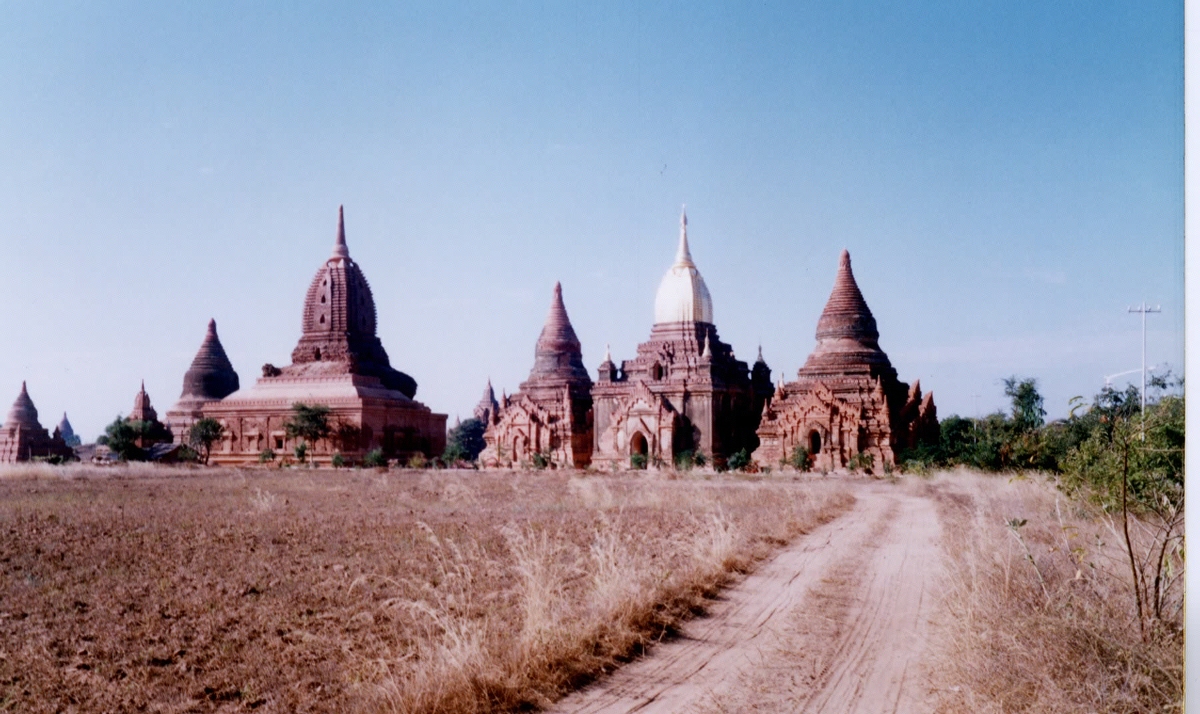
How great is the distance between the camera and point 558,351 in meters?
50.8

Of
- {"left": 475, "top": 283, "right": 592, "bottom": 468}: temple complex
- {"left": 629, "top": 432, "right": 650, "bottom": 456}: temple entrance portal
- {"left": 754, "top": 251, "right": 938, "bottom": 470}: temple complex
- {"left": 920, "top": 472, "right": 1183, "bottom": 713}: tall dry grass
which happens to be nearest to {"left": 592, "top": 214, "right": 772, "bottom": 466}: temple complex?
{"left": 629, "top": 432, "right": 650, "bottom": 456}: temple entrance portal

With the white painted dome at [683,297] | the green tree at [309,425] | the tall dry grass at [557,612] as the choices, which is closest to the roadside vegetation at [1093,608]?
the tall dry grass at [557,612]

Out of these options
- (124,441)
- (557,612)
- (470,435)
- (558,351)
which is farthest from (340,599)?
(470,435)

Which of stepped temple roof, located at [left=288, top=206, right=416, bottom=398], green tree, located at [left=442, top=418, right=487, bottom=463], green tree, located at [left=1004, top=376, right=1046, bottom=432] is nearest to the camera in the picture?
green tree, located at [left=1004, top=376, right=1046, bottom=432]

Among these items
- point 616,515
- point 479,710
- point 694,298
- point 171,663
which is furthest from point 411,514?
point 694,298

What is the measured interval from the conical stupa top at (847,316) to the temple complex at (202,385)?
38.3 metres

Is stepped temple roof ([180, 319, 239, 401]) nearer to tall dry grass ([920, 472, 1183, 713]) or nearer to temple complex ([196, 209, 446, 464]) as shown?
temple complex ([196, 209, 446, 464])

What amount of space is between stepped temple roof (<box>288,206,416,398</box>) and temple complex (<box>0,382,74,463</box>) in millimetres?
16884

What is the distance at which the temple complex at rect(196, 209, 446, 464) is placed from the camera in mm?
47312

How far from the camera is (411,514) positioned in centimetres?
1794

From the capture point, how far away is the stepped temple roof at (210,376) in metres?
60.3

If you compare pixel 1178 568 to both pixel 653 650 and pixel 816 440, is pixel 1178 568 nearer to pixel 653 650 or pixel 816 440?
pixel 653 650

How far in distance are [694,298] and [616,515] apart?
1158 inches

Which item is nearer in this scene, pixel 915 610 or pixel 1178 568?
pixel 1178 568
